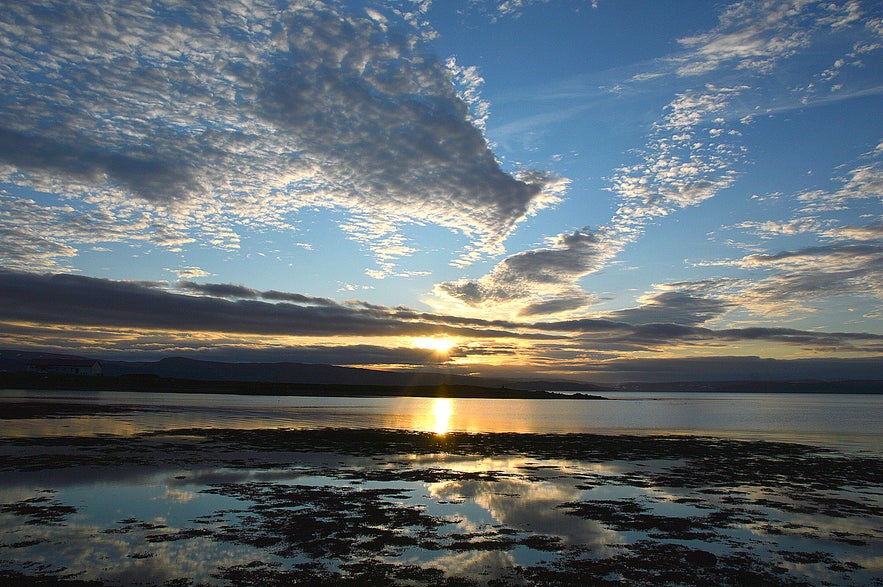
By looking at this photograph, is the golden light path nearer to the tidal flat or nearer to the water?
the tidal flat

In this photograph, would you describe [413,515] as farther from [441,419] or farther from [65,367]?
[65,367]

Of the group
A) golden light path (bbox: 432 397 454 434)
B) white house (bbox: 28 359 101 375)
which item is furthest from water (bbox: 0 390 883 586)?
white house (bbox: 28 359 101 375)

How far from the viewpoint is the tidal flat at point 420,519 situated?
1376 cm

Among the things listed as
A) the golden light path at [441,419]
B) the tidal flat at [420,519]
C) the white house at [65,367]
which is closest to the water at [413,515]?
the tidal flat at [420,519]

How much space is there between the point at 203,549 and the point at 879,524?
21640mm

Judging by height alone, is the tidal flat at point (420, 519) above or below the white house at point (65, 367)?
below

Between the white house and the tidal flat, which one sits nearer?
the tidal flat

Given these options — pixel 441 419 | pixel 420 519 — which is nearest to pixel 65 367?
pixel 441 419

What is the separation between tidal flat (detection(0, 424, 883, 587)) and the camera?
13.8 m

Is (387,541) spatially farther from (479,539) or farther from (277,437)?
(277,437)

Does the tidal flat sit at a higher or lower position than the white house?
lower

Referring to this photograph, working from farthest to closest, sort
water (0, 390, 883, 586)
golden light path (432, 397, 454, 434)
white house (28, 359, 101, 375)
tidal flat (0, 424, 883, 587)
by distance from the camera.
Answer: white house (28, 359, 101, 375) → golden light path (432, 397, 454, 434) → water (0, 390, 883, 586) → tidal flat (0, 424, 883, 587)

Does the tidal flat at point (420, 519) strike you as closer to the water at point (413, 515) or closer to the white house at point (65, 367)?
the water at point (413, 515)

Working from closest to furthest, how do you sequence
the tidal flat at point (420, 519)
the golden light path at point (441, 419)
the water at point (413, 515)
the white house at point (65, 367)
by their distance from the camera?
the tidal flat at point (420, 519) < the water at point (413, 515) < the golden light path at point (441, 419) < the white house at point (65, 367)
